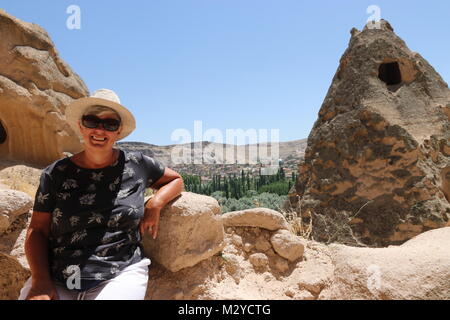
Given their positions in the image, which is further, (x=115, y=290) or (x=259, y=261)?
(x=259, y=261)

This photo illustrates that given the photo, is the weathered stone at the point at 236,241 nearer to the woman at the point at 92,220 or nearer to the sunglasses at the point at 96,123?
the woman at the point at 92,220

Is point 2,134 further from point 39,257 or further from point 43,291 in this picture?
point 43,291

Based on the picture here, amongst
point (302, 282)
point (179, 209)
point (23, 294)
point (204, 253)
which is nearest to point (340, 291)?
point (302, 282)

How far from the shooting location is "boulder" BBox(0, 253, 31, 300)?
252 centimetres

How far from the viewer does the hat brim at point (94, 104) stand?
207 cm

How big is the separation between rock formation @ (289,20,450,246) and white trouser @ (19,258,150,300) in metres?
3.63

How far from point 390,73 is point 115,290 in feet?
21.6

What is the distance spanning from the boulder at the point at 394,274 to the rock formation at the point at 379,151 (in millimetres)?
2515

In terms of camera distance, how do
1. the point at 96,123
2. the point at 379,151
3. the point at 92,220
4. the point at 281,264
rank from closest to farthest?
the point at 92,220 → the point at 96,123 → the point at 281,264 → the point at 379,151

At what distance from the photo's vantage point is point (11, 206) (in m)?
2.43

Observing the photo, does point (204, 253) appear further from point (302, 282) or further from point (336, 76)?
point (336, 76)

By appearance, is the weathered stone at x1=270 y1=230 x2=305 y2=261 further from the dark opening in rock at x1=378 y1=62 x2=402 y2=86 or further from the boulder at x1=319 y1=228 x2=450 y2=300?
the dark opening in rock at x1=378 y1=62 x2=402 y2=86

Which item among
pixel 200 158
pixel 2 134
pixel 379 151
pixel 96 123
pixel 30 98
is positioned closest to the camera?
pixel 96 123

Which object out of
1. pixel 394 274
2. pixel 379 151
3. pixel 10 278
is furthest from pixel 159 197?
pixel 379 151
